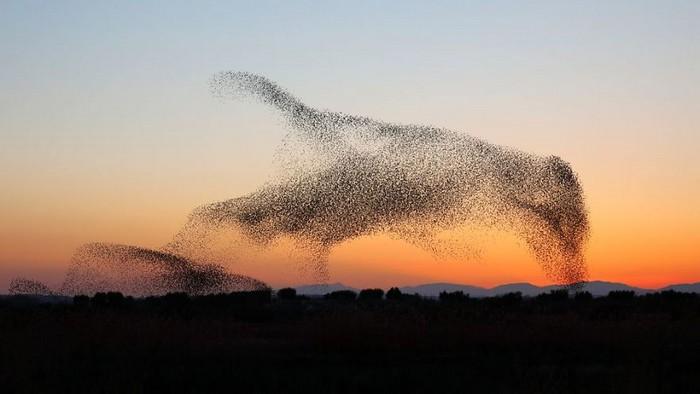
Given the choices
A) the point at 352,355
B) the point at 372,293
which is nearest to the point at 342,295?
the point at 372,293

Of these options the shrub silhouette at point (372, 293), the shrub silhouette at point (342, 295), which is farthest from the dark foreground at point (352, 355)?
the shrub silhouette at point (372, 293)

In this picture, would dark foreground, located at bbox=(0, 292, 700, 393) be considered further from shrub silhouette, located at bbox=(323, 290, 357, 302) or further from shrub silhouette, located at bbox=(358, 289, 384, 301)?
shrub silhouette, located at bbox=(358, 289, 384, 301)

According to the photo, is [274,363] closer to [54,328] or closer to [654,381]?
[54,328]

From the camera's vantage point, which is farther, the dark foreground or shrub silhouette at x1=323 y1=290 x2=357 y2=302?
shrub silhouette at x1=323 y1=290 x2=357 y2=302

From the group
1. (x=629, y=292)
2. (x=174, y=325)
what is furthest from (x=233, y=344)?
(x=629, y=292)

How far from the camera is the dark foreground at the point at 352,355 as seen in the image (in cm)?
1744

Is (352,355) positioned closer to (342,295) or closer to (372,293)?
(342,295)

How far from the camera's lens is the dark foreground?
57.2 feet

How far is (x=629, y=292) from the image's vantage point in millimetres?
77562

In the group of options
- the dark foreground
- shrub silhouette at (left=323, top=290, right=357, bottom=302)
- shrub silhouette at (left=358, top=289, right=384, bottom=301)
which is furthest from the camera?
shrub silhouette at (left=358, top=289, right=384, bottom=301)

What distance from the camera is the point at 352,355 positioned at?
23578mm

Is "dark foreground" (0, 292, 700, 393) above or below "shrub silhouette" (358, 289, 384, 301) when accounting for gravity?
below

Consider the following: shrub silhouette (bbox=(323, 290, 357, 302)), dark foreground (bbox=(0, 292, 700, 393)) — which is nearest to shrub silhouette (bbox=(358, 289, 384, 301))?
shrub silhouette (bbox=(323, 290, 357, 302))

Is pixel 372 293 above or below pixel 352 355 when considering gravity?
above
